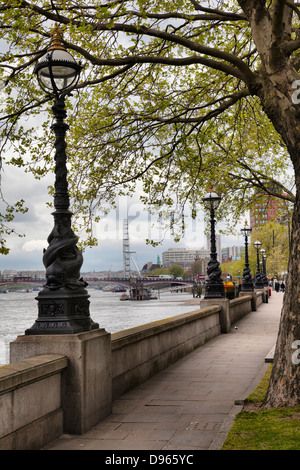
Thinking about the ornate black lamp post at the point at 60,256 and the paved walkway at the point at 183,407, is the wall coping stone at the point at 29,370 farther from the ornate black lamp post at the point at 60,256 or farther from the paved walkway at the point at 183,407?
the paved walkway at the point at 183,407

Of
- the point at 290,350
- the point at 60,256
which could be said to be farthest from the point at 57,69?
the point at 290,350

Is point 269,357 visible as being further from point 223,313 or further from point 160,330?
point 223,313

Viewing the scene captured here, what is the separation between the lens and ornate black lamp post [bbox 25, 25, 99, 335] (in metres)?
6.02

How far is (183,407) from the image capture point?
7273 mm

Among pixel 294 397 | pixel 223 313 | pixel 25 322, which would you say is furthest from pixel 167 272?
pixel 294 397

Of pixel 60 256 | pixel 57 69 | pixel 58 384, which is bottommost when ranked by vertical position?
pixel 58 384

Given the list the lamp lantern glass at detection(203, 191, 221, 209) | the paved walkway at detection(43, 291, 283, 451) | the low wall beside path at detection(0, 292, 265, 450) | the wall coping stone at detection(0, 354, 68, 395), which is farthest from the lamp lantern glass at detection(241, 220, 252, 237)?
the wall coping stone at detection(0, 354, 68, 395)

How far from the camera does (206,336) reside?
49.0ft

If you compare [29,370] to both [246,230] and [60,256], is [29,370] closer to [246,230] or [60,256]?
[60,256]

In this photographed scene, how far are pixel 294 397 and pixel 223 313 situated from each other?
10945 mm

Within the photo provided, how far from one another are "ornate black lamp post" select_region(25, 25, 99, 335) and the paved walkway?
4.16 feet

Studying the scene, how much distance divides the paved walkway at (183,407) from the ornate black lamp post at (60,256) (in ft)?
4.16

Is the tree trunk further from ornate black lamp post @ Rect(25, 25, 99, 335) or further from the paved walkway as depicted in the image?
A: ornate black lamp post @ Rect(25, 25, 99, 335)

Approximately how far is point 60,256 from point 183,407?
9.47 feet
